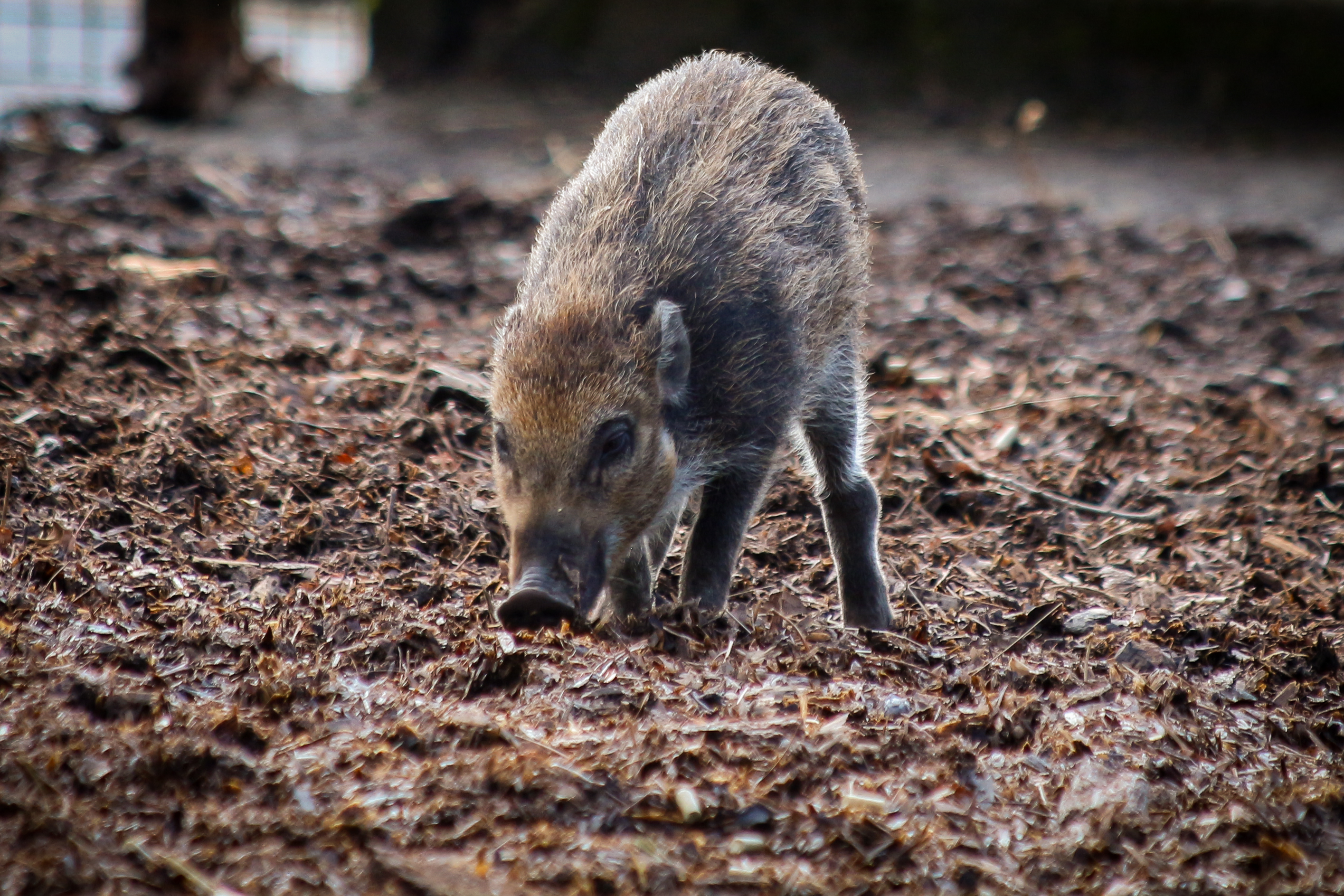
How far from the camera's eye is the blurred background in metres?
9.98

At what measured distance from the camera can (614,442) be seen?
3486 millimetres

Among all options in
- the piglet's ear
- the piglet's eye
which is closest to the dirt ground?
the piglet's eye

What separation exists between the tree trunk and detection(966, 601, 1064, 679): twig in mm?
8374

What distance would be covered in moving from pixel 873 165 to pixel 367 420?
20.9 ft

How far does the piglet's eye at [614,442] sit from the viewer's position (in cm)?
345

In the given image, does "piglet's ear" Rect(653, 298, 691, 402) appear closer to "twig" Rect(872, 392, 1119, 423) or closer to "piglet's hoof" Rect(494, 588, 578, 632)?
"piglet's hoof" Rect(494, 588, 578, 632)

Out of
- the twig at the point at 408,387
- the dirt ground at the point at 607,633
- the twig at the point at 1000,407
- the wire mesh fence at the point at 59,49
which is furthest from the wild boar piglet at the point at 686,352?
the wire mesh fence at the point at 59,49

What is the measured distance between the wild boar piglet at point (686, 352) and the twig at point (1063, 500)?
0.92m

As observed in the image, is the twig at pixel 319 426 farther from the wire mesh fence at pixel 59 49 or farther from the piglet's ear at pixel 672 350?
the wire mesh fence at pixel 59 49

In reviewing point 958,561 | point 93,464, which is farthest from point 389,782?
point 958,561

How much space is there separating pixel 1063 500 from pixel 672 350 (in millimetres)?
2091

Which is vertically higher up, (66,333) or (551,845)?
(551,845)

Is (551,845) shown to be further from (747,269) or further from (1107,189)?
(1107,189)

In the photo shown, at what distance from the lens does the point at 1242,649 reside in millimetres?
3885
